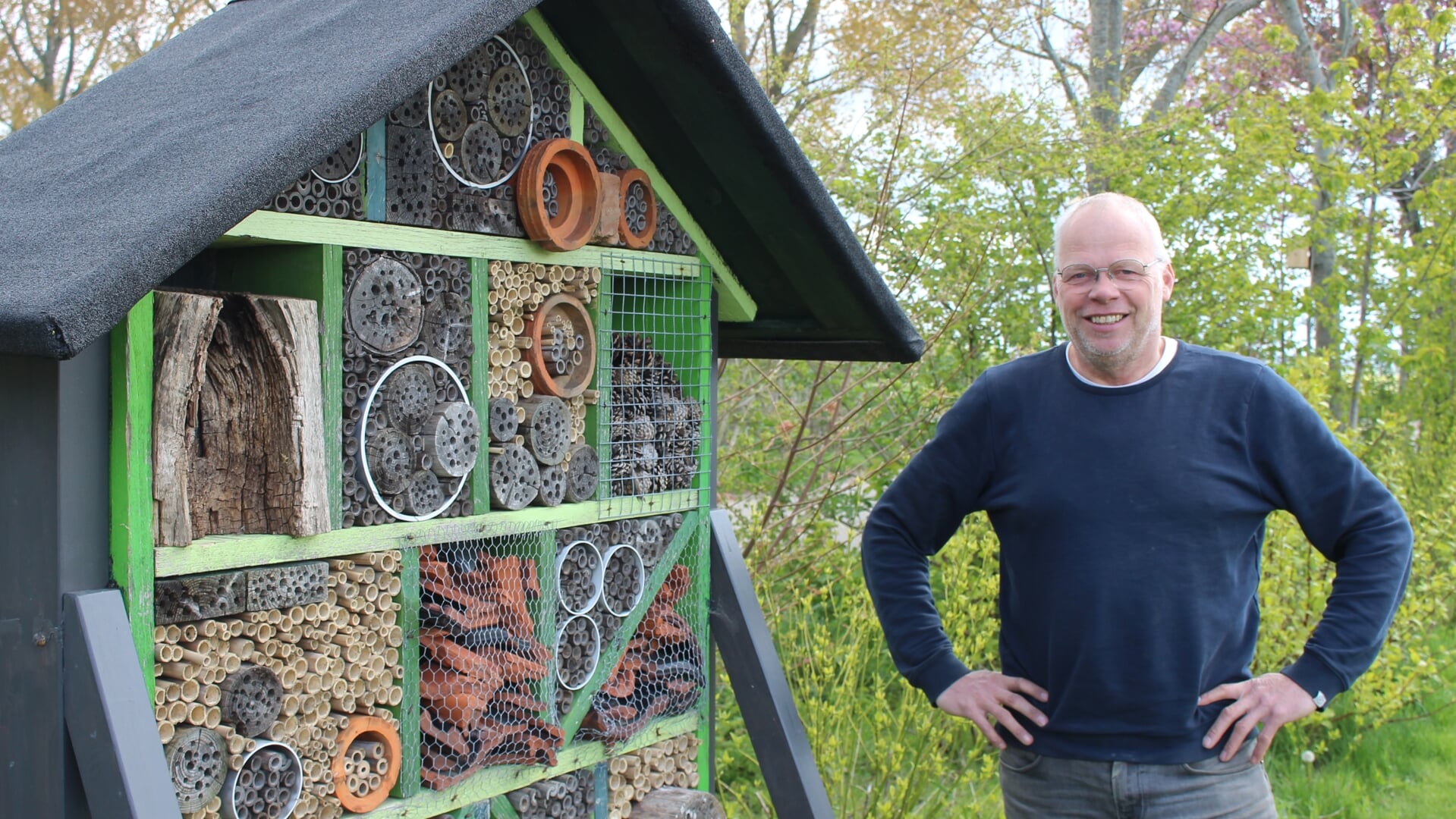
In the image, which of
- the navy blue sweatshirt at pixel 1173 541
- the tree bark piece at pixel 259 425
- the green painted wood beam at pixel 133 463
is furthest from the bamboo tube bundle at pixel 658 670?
the green painted wood beam at pixel 133 463

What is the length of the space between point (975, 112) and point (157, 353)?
5.34 metres

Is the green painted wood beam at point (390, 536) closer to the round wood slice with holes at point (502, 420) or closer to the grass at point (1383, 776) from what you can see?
the round wood slice with holes at point (502, 420)

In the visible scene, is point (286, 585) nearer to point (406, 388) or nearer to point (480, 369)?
point (406, 388)

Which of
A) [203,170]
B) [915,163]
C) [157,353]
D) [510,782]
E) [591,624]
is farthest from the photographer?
[915,163]

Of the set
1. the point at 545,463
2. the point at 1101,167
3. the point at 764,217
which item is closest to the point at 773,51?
the point at 1101,167

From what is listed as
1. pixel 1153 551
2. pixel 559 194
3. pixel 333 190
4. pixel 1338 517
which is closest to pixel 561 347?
pixel 559 194

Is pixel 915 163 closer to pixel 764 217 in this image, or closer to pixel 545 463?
pixel 764 217

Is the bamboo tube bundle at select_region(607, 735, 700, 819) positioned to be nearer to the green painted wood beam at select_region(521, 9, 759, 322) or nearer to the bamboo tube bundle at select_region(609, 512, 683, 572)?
the bamboo tube bundle at select_region(609, 512, 683, 572)

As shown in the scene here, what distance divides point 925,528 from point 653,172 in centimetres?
125

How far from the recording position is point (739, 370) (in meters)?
7.09

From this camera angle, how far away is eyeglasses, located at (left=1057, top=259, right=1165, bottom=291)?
113 inches

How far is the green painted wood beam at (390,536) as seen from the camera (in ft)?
7.81

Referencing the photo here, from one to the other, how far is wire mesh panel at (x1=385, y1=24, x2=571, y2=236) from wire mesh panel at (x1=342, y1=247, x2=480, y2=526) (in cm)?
13

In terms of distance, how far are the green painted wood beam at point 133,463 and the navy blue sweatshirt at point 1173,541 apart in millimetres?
1879
